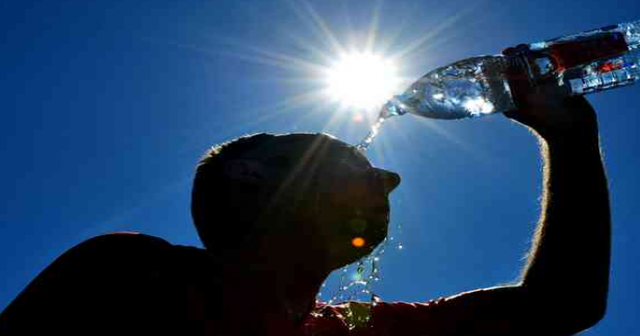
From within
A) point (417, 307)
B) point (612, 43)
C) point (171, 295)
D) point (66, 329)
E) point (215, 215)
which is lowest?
point (66, 329)

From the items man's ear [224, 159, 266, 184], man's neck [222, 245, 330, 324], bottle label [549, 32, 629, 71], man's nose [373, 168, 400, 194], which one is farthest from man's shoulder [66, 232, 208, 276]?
bottle label [549, 32, 629, 71]

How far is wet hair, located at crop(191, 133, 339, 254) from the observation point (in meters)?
2.75

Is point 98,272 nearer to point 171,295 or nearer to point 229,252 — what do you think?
point 171,295

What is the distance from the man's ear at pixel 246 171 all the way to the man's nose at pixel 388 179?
0.64 metres

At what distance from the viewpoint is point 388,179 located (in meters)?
2.83

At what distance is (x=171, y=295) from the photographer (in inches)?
74.2

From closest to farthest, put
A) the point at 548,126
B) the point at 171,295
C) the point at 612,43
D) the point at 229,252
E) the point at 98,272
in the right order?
the point at 98,272, the point at 171,295, the point at 229,252, the point at 548,126, the point at 612,43

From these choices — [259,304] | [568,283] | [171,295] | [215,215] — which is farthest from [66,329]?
[568,283]

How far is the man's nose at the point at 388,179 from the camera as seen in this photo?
2807 millimetres

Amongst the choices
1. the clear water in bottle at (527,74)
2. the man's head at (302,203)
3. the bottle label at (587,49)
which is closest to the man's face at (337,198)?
the man's head at (302,203)

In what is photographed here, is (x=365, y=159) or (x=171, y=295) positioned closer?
(x=171, y=295)

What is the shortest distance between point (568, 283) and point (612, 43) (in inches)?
60.0

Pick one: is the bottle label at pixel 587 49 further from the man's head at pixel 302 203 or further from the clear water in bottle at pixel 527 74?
the man's head at pixel 302 203

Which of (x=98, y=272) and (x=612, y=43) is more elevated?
(x=612, y=43)
